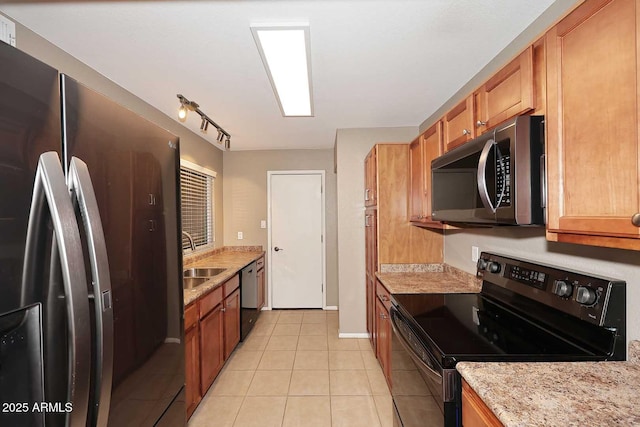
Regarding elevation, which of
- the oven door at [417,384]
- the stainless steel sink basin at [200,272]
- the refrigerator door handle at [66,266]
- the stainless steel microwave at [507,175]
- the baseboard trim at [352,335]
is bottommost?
the baseboard trim at [352,335]

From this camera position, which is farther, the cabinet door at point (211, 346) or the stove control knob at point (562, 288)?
the cabinet door at point (211, 346)

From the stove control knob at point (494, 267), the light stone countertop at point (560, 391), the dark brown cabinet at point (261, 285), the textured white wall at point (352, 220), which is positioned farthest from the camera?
Result: the dark brown cabinet at point (261, 285)

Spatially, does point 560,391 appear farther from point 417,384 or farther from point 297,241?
point 297,241

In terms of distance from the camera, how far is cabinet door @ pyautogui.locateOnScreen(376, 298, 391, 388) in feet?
7.60

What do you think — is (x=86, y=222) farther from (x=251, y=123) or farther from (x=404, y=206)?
(x=251, y=123)

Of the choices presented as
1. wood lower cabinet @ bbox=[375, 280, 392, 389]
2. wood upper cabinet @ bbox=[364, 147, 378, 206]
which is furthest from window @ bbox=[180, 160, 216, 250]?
wood lower cabinet @ bbox=[375, 280, 392, 389]

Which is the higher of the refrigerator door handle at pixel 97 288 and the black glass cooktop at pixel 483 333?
the refrigerator door handle at pixel 97 288

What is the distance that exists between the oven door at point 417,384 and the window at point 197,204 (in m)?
2.54

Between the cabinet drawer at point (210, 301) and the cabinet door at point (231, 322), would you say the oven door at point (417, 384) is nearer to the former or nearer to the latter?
the cabinet drawer at point (210, 301)

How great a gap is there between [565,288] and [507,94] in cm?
86

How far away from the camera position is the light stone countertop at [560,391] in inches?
29.4

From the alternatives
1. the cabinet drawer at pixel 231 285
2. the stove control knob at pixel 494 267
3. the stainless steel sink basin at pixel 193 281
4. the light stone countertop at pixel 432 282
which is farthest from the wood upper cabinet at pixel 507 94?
the stainless steel sink basin at pixel 193 281

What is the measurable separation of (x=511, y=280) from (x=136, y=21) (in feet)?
7.95

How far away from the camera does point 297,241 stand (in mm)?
4605
